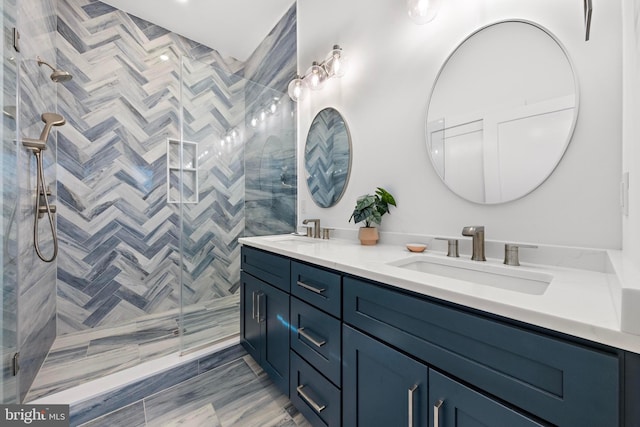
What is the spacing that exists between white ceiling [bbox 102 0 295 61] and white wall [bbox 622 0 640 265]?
2522mm

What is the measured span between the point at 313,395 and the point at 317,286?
0.51 metres

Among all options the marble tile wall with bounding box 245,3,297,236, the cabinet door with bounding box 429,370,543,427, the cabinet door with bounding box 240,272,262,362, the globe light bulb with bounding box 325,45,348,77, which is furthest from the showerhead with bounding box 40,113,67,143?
the cabinet door with bounding box 429,370,543,427

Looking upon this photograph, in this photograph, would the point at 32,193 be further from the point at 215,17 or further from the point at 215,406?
the point at 215,17

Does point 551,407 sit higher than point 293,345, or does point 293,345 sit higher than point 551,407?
point 551,407

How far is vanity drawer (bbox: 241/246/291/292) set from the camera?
1397 mm

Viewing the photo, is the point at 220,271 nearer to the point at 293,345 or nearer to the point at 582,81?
the point at 293,345

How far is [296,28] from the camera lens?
7.89 ft

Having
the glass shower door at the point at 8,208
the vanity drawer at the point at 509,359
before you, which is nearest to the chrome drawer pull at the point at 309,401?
the vanity drawer at the point at 509,359

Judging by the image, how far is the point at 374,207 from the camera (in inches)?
59.7

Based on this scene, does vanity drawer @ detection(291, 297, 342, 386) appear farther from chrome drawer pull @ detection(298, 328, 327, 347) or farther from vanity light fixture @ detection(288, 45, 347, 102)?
vanity light fixture @ detection(288, 45, 347, 102)

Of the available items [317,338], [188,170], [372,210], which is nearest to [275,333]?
[317,338]

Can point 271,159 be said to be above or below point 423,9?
below

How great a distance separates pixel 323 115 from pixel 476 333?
72.9 inches

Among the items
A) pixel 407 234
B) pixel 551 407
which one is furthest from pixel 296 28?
pixel 551 407
